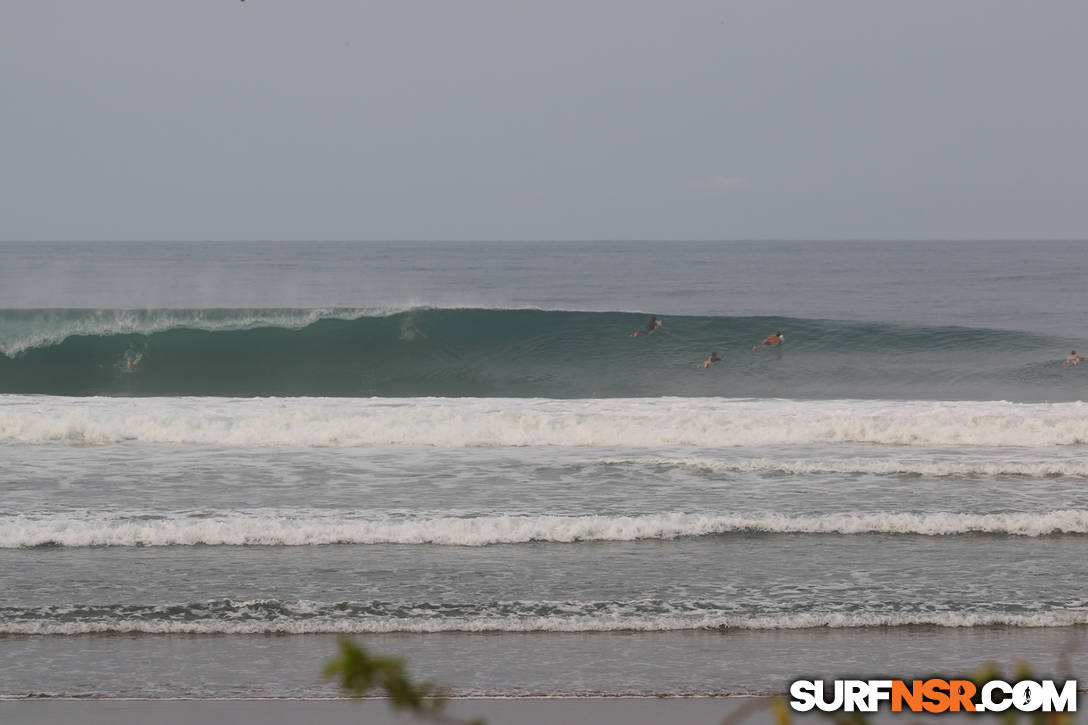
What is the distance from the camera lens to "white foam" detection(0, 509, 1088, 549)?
29.0ft

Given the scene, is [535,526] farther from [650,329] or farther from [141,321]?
[141,321]

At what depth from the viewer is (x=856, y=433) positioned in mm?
13789

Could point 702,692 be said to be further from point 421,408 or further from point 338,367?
point 338,367

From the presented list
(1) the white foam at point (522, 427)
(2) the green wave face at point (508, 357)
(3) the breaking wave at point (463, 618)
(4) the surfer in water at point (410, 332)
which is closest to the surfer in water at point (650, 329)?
(2) the green wave face at point (508, 357)

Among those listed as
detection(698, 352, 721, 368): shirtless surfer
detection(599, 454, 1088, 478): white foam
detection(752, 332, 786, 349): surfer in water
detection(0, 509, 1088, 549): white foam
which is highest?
detection(752, 332, 786, 349): surfer in water

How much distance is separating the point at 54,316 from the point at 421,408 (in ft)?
51.9

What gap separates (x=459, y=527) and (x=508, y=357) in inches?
602

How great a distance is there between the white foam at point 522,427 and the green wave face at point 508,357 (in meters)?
6.12

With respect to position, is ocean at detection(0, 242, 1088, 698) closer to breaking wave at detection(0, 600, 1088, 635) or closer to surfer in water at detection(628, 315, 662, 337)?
breaking wave at detection(0, 600, 1088, 635)

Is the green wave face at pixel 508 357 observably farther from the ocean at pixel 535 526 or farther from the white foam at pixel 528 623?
the white foam at pixel 528 623

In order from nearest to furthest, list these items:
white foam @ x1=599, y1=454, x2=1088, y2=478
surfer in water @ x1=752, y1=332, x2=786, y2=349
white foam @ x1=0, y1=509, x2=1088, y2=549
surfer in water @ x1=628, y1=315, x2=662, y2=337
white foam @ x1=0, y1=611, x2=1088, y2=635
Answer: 1. white foam @ x1=0, y1=611, x2=1088, y2=635
2. white foam @ x1=0, y1=509, x2=1088, y2=549
3. white foam @ x1=599, y1=454, x2=1088, y2=478
4. surfer in water @ x1=752, y1=332, x2=786, y2=349
5. surfer in water @ x1=628, y1=315, x2=662, y2=337

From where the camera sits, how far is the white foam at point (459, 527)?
29.0 ft

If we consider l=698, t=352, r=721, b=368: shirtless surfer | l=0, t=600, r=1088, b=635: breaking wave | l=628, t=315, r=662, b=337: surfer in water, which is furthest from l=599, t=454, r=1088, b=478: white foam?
l=628, t=315, r=662, b=337: surfer in water

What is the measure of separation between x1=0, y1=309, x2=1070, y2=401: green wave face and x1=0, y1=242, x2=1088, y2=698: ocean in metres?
0.16
